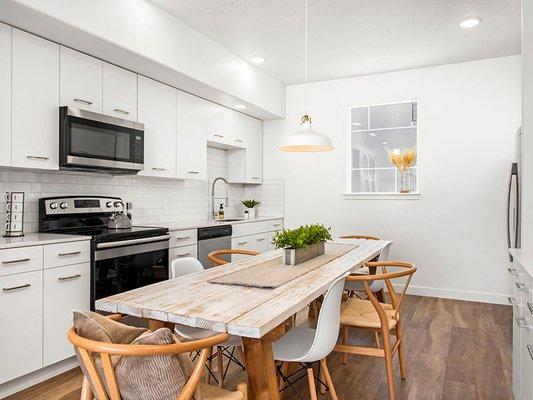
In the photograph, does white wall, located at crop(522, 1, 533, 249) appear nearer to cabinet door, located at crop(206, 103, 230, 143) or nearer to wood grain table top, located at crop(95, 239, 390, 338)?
wood grain table top, located at crop(95, 239, 390, 338)

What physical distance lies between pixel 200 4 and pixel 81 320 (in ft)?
9.49

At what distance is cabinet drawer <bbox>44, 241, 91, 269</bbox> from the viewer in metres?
2.65

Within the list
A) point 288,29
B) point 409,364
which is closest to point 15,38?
point 288,29

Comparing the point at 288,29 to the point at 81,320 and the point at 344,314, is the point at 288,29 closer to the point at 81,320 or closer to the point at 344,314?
the point at 344,314

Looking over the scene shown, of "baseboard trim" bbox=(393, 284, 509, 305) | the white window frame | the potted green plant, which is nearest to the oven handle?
the potted green plant

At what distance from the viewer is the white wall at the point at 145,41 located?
264 centimetres

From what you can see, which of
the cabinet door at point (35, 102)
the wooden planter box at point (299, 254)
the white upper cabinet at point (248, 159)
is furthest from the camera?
the white upper cabinet at point (248, 159)

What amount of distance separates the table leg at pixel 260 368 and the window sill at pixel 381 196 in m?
3.80

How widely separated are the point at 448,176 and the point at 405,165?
0.50 metres

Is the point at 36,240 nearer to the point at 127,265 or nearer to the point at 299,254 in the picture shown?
the point at 127,265

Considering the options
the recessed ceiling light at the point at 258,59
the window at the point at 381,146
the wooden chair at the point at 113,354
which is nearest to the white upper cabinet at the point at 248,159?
the recessed ceiling light at the point at 258,59

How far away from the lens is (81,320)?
128 centimetres

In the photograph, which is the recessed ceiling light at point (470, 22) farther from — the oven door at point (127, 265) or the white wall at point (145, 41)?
the oven door at point (127, 265)

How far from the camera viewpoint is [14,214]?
9.20 feet
